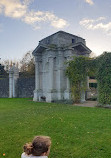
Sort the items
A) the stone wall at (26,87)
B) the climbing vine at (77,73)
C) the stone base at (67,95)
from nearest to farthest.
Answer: the climbing vine at (77,73) < the stone base at (67,95) < the stone wall at (26,87)

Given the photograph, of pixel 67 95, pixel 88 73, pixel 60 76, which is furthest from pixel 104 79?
pixel 60 76

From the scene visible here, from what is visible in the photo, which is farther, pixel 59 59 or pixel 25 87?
pixel 25 87

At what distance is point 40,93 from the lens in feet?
53.8

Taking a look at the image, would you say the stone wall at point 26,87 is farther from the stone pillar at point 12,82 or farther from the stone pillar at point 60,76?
the stone pillar at point 60,76

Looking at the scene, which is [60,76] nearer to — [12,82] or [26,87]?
[26,87]

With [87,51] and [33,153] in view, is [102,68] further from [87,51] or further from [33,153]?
[33,153]

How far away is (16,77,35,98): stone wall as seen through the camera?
20.9 m

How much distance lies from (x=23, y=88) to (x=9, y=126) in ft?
50.9

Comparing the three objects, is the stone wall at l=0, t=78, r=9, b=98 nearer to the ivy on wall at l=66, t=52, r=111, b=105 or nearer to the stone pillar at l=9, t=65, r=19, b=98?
the stone pillar at l=9, t=65, r=19, b=98

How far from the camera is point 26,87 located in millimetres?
20938

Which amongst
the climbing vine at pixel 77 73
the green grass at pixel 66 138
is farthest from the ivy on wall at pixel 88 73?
the green grass at pixel 66 138

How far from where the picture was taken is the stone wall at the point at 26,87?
68.5 feet

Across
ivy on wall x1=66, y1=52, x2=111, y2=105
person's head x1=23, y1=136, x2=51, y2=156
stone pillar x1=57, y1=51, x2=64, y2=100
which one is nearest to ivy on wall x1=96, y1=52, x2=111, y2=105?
ivy on wall x1=66, y1=52, x2=111, y2=105

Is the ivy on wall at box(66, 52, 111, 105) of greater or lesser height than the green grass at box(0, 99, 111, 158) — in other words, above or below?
above
